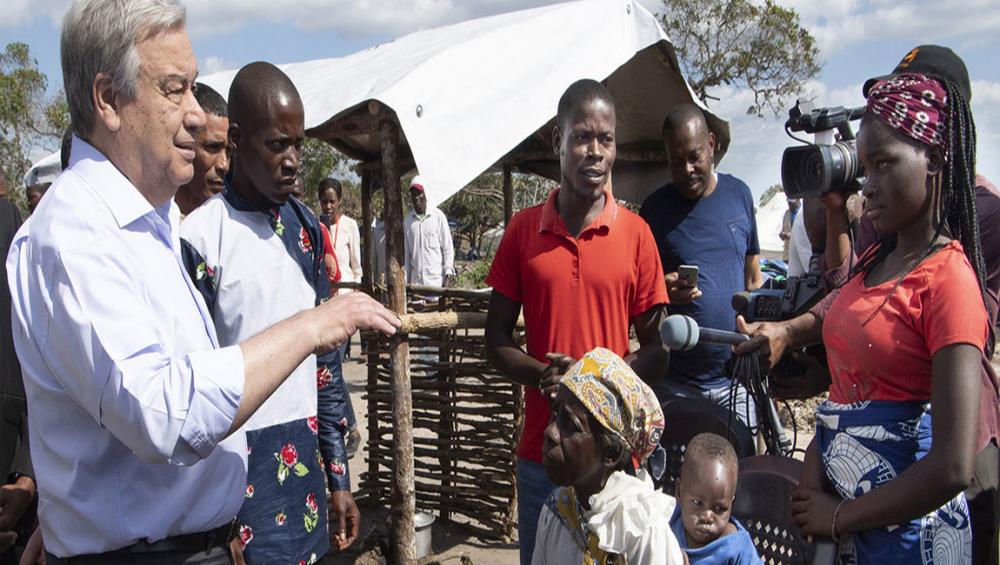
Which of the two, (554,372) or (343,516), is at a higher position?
(554,372)

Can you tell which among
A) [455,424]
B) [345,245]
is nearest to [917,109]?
[455,424]

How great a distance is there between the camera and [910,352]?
5.88 ft

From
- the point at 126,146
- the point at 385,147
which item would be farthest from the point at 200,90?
the point at 126,146

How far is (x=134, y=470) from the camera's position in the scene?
154 cm

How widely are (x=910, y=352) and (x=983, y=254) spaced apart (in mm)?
723

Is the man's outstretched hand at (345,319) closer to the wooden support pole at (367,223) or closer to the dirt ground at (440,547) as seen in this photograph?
the dirt ground at (440,547)

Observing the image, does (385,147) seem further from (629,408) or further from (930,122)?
(930,122)

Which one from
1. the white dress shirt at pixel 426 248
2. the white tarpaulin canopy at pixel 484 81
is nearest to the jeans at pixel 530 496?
the white tarpaulin canopy at pixel 484 81

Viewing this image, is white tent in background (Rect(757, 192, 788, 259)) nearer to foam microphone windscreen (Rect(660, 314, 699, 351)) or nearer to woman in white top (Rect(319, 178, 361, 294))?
woman in white top (Rect(319, 178, 361, 294))

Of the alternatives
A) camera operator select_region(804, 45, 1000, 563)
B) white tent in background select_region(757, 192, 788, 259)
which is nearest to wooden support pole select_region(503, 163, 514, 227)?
camera operator select_region(804, 45, 1000, 563)

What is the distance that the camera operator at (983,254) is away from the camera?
1.92 m

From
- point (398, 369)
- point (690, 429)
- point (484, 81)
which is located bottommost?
point (398, 369)

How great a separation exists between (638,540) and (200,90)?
231 centimetres

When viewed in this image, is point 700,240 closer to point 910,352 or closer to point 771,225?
point 910,352
